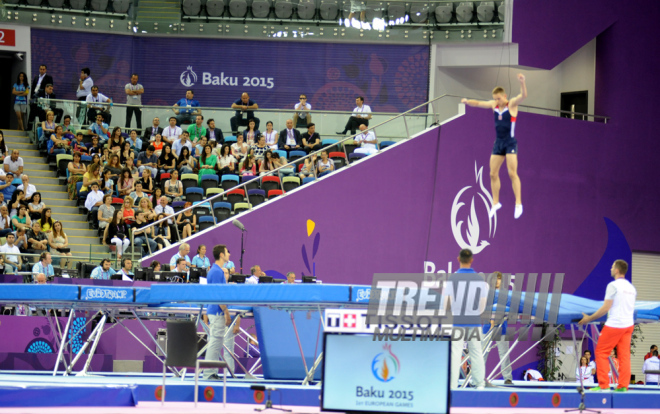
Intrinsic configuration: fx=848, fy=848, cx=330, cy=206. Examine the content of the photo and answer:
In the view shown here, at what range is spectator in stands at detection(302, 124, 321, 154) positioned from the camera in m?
18.5

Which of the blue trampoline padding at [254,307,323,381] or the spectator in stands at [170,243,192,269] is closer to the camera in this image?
the blue trampoline padding at [254,307,323,381]

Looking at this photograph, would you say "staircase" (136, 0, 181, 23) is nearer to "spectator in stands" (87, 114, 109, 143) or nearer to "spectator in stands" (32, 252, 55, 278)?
"spectator in stands" (87, 114, 109, 143)

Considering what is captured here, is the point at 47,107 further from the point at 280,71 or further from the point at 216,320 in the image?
the point at 216,320

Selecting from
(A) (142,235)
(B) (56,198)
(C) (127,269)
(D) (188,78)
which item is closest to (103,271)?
(C) (127,269)

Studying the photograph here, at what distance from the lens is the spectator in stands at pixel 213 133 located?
18703 millimetres

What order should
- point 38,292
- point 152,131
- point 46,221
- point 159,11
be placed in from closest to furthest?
point 38,292 → point 46,221 → point 152,131 → point 159,11

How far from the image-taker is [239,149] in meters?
18.3

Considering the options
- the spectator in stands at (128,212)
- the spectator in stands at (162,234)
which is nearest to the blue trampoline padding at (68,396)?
the spectator in stands at (162,234)

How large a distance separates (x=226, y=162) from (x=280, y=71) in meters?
5.48

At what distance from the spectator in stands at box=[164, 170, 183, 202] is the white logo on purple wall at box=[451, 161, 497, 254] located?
6.09 m

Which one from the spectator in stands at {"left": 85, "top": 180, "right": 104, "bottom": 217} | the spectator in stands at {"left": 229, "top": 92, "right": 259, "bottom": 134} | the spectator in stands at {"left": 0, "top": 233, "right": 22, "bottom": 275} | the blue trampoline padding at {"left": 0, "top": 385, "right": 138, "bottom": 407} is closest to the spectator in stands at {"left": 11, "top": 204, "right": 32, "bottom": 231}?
the spectator in stands at {"left": 0, "top": 233, "right": 22, "bottom": 275}

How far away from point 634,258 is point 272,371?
44.5 feet

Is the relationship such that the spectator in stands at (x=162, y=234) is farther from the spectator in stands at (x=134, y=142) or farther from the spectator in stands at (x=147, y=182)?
the spectator in stands at (x=134, y=142)

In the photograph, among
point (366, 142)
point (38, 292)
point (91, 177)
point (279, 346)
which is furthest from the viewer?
point (366, 142)
